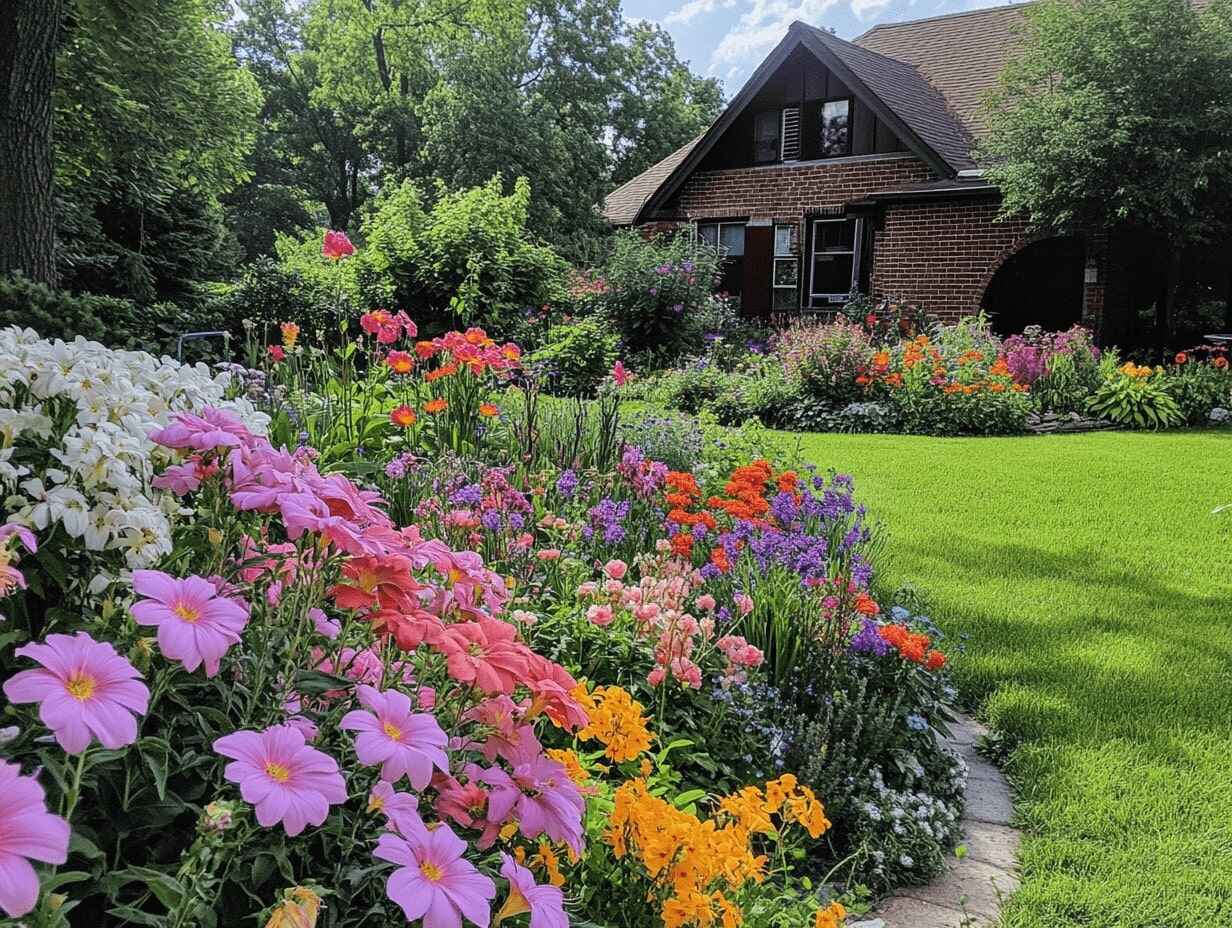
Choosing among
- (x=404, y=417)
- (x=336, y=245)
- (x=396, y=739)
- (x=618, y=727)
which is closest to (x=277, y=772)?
(x=396, y=739)

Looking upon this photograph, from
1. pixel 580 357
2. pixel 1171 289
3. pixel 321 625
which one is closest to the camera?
pixel 321 625

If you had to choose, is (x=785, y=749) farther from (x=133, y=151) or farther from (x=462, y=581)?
(x=133, y=151)

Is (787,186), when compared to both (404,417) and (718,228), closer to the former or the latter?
(718,228)

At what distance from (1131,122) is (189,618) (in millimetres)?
13473

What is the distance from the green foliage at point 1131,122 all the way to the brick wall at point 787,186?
2.93 metres

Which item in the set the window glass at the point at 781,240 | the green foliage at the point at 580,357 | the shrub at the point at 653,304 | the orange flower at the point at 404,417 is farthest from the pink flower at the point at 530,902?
the window glass at the point at 781,240

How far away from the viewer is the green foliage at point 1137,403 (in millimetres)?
10164

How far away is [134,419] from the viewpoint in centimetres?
139

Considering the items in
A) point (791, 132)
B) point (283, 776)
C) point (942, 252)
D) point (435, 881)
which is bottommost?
point (435, 881)

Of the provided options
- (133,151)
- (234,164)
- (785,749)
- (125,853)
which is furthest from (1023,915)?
(234,164)

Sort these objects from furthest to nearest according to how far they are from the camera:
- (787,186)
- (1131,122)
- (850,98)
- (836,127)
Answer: (787,186) → (836,127) → (850,98) → (1131,122)

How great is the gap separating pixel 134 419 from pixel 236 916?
2.27ft

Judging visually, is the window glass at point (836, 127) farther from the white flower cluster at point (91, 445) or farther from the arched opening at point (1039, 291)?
the white flower cluster at point (91, 445)

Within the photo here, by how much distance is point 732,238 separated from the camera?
717 inches
